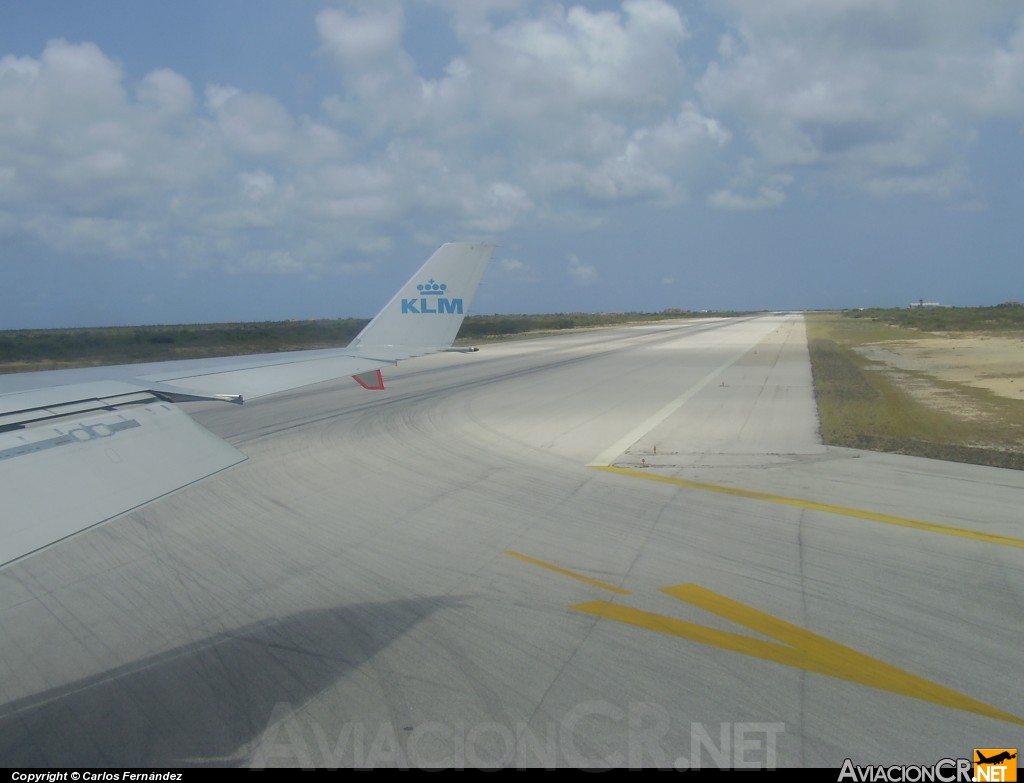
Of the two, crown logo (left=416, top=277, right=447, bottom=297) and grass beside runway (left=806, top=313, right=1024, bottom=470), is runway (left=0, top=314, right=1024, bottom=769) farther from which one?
crown logo (left=416, top=277, right=447, bottom=297)

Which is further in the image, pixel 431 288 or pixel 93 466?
pixel 431 288

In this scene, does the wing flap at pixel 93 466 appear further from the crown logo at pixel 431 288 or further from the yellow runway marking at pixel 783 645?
the crown logo at pixel 431 288

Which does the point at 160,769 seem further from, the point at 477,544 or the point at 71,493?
the point at 477,544

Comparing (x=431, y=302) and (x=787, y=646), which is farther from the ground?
(x=431, y=302)

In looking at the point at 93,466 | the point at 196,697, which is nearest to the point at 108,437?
the point at 93,466

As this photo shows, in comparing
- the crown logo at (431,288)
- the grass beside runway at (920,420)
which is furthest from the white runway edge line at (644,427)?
the crown logo at (431,288)

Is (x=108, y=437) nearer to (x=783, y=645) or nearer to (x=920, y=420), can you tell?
(x=783, y=645)

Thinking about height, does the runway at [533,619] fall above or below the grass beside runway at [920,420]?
below

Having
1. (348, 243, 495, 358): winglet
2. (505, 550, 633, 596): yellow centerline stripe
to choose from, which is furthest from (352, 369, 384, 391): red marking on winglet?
(505, 550, 633, 596): yellow centerline stripe
